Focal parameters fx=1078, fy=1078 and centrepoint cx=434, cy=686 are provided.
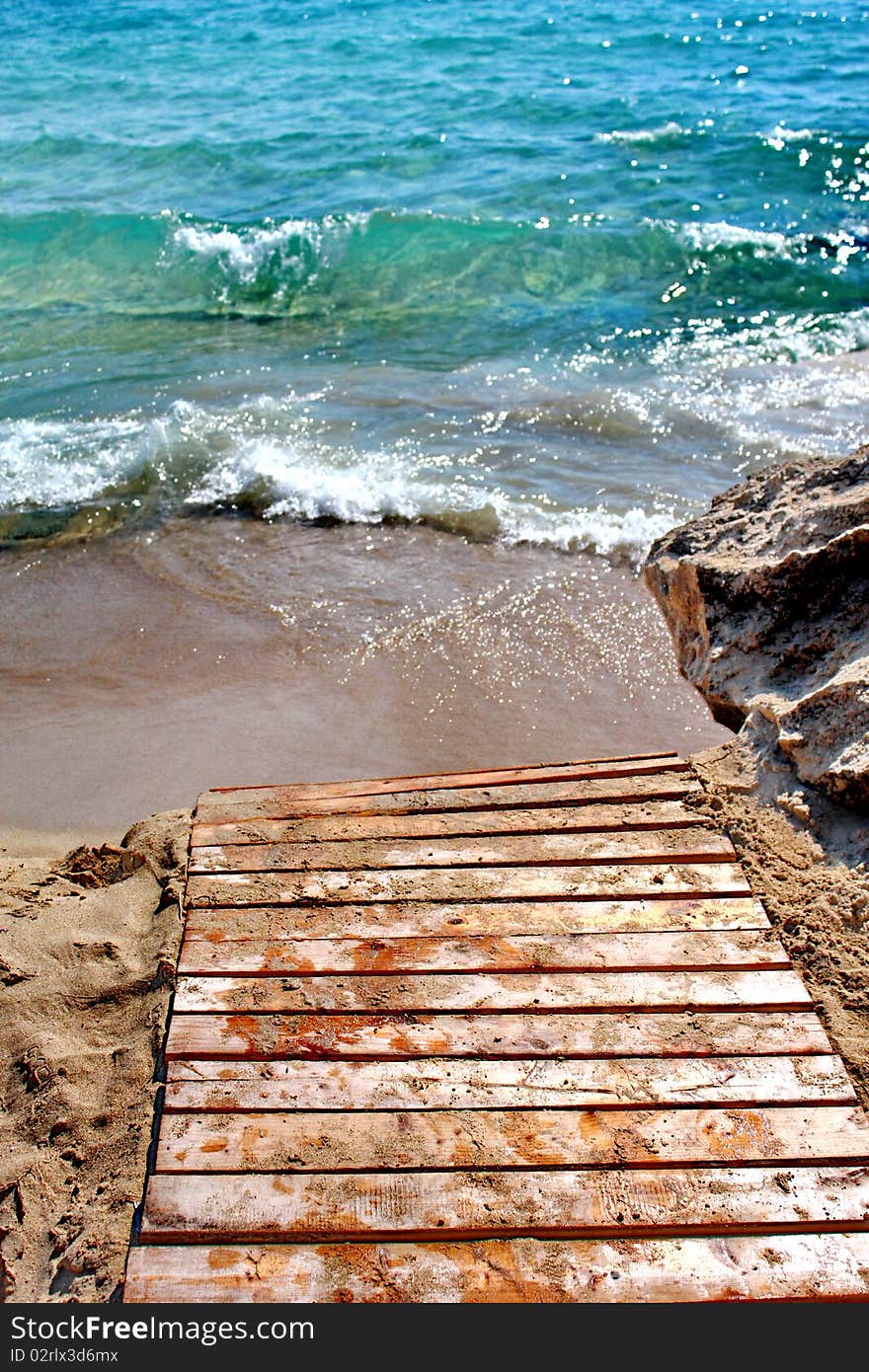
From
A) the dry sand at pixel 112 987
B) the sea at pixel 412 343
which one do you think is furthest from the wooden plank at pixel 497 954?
the sea at pixel 412 343

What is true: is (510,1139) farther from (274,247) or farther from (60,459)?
(274,247)

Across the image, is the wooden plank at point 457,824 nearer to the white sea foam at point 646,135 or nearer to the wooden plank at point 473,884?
the wooden plank at point 473,884

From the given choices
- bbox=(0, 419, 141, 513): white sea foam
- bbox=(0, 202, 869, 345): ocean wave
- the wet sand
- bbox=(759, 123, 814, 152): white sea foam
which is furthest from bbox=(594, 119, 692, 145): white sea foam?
the wet sand

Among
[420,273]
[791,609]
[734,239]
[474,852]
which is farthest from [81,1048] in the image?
[734,239]

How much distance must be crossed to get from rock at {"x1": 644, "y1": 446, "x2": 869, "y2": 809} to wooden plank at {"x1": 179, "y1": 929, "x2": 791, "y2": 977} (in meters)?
0.77

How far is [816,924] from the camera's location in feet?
12.0

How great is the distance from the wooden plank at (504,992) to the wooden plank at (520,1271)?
76cm

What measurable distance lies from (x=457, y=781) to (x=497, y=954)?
1011mm

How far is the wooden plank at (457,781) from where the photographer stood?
4434mm

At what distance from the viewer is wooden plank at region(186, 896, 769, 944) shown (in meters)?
3.71

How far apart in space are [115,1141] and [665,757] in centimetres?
254

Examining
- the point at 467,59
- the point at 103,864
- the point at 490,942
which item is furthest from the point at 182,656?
the point at 467,59

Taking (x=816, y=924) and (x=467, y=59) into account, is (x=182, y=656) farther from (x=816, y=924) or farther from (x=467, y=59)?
(x=467, y=59)

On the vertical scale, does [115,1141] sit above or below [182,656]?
above
